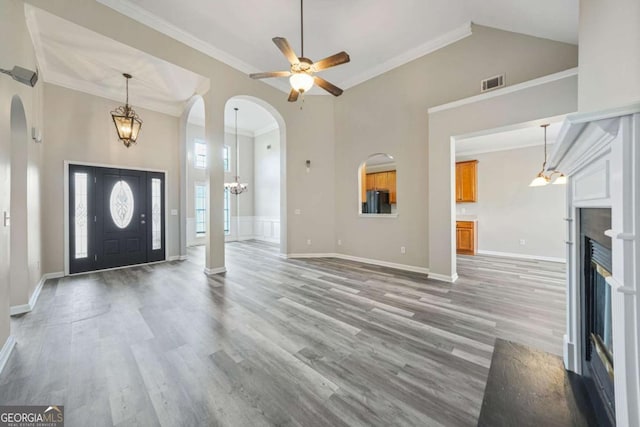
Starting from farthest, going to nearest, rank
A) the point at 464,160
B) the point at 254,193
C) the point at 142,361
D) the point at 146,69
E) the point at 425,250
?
the point at 254,193 < the point at 464,160 < the point at 425,250 < the point at 146,69 < the point at 142,361

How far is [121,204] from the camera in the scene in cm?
488

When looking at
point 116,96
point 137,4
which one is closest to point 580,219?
point 137,4

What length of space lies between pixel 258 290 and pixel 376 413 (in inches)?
95.6

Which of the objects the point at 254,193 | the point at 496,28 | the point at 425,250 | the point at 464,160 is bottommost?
the point at 425,250

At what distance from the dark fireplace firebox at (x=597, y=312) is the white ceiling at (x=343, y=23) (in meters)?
2.76

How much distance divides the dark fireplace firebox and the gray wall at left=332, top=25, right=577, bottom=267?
2.34m

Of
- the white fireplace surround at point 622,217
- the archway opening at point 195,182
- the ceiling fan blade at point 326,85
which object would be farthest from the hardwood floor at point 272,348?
the archway opening at point 195,182

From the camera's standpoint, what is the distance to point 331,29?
369cm

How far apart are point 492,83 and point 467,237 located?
412 centimetres

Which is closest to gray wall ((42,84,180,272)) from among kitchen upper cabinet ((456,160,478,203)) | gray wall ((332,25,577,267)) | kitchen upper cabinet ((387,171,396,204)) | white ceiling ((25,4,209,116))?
white ceiling ((25,4,209,116))

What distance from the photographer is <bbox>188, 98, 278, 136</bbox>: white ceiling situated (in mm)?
6409

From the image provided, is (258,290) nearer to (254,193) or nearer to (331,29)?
(331,29)

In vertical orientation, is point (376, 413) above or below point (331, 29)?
below

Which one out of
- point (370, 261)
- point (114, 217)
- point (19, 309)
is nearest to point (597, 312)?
point (370, 261)
